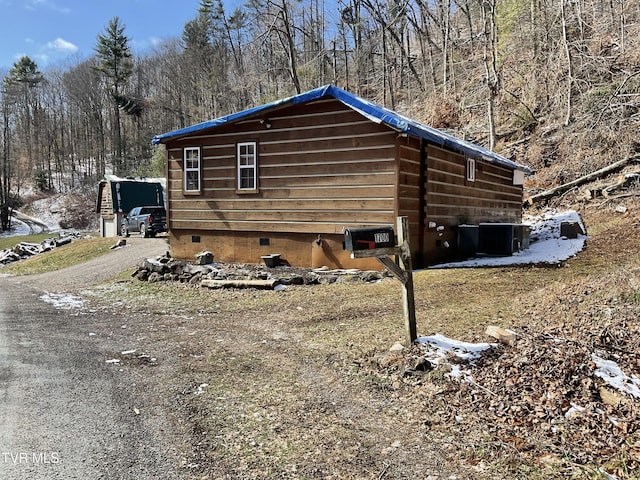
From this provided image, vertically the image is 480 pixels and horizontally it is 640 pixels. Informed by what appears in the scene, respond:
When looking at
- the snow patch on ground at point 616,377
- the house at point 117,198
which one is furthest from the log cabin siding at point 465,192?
the house at point 117,198

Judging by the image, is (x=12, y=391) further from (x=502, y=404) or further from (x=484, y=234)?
(x=484, y=234)

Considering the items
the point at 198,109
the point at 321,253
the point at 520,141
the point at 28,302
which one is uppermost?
the point at 198,109

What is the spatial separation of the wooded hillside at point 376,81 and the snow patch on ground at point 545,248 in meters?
3.75

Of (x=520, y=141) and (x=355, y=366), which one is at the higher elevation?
(x=520, y=141)

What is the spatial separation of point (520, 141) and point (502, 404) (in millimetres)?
21974

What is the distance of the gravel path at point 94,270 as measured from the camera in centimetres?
1340

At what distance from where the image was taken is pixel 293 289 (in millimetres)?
9562

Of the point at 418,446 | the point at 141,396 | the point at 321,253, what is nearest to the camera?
the point at 418,446

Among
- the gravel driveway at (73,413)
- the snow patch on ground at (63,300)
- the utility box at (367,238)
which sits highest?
the utility box at (367,238)

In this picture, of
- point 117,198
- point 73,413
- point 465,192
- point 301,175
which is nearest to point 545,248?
point 465,192

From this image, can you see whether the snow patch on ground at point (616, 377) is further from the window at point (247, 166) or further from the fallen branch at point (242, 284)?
the window at point (247, 166)

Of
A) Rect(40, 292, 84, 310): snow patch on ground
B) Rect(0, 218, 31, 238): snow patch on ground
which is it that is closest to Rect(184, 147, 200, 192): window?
Rect(40, 292, 84, 310): snow patch on ground

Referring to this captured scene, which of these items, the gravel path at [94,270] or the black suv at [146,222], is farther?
the black suv at [146,222]

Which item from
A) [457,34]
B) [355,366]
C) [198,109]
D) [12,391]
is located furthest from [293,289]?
[198,109]
